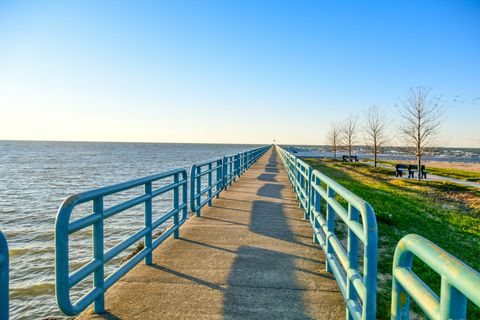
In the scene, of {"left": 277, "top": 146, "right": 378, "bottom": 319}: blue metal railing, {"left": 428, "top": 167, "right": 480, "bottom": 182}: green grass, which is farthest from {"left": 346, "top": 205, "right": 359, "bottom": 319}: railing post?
{"left": 428, "top": 167, "right": 480, "bottom": 182}: green grass

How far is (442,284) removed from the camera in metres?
1.40

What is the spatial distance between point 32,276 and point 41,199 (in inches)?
523

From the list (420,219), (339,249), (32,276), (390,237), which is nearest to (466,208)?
(420,219)

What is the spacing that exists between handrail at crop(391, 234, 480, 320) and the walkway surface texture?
1.81 meters

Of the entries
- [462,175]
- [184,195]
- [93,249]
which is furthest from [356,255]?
[462,175]

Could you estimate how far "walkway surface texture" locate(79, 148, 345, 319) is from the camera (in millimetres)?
3613

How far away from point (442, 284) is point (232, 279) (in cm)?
331

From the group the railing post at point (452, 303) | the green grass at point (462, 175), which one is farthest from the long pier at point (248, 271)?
the green grass at point (462, 175)

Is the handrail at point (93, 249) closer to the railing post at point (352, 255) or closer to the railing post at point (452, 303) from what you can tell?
the railing post at point (352, 255)

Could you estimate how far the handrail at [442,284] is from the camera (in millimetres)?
1289

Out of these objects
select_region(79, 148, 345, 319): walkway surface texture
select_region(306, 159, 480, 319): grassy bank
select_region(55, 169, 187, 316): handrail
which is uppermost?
select_region(55, 169, 187, 316): handrail

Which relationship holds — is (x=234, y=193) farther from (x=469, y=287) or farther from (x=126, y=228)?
(x=469, y=287)

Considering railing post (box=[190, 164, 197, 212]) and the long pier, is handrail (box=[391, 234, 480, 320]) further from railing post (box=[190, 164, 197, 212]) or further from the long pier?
railing post (box=[190, 164, 197, 212])

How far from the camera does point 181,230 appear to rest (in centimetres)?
693
